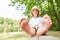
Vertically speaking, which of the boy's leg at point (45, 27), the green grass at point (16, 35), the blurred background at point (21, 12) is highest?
the blurred background at point (21, 12)

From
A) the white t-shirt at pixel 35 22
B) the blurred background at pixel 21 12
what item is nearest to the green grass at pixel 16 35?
the blurred background at pixel 21 12

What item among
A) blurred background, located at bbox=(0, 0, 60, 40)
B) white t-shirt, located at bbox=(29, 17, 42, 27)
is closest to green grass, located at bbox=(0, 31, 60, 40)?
blurred background, located at bbox=(0, 0, 60, 40)

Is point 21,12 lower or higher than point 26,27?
higher

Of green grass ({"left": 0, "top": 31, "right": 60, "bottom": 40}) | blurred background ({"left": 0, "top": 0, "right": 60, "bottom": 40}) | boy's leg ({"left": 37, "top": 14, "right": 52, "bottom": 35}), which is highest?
blurred background ({"left": 0, "top": 0, "right": 60, "bottom": 40})

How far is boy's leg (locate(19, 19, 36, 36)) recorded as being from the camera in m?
1.58

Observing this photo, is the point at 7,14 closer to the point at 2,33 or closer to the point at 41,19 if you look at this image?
the point at 2,33

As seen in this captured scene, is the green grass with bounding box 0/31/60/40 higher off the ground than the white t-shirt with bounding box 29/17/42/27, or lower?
lower

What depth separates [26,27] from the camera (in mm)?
1586

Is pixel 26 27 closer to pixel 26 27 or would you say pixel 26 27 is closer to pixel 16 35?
pixel 26 27

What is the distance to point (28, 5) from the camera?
1679mm

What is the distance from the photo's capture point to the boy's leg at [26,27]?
1.58 meters

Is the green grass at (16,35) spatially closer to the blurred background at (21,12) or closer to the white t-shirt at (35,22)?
the blurred background at (21,12)

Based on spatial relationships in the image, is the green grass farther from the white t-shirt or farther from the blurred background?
the white t-shirt

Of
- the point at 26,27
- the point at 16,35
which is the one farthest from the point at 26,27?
the point at 16,35
